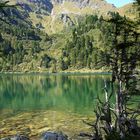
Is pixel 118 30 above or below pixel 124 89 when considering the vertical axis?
above

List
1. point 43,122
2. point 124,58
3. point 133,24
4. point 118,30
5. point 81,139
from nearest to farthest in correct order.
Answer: point 133,24, point 118,30, point 124,58, point 81,139, point 43,122

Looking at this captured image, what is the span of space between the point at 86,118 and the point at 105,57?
37.5 metres

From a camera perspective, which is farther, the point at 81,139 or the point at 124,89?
the point at 81,139

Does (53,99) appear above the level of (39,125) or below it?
below

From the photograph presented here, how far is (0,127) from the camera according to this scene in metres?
52.4

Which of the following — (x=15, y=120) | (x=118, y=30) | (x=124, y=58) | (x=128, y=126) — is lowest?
(x=15, y=120)

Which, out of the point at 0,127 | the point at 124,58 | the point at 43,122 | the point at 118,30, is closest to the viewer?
the point at 118,30

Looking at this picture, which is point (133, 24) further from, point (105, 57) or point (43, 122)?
point (43, 122)

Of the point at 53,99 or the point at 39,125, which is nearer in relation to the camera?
the point at 39,125

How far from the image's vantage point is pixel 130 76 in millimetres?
23344

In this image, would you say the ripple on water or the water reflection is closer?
the ripple on water

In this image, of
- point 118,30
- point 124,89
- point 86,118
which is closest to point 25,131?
point 86,118

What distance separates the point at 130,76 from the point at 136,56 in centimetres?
192

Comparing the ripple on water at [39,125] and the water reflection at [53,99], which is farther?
the water reflection at [53,99]
